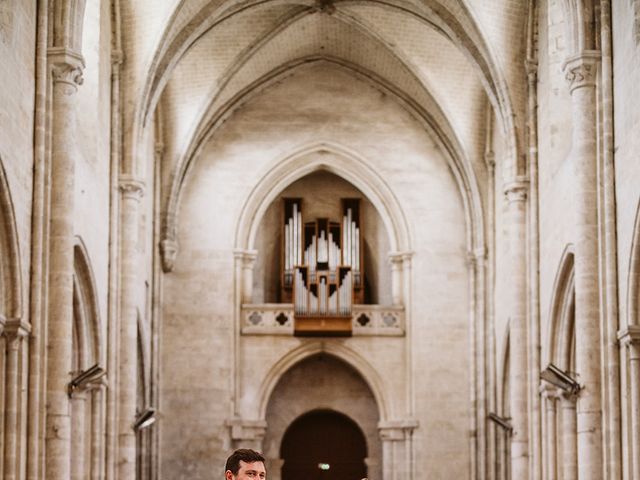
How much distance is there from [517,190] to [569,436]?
4949mm

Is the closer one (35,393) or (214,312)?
(35,393)

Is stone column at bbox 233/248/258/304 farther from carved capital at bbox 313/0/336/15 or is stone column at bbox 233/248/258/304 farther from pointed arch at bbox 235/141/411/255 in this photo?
carved capital at bbox 313/0/336/15

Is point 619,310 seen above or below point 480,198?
below

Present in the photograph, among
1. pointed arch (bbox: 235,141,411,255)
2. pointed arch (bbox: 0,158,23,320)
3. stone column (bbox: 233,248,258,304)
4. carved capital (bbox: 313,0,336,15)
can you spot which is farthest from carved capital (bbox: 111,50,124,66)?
stone column (bbox: 233,248,258,304)

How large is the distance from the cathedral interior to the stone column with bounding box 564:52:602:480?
0.03 metres

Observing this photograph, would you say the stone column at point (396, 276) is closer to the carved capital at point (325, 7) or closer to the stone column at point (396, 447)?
the stone column at point (396, 447)

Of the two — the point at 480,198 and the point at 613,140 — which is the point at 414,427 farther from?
the point at 613,140

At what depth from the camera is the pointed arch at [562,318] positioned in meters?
23.2

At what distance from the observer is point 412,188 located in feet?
107

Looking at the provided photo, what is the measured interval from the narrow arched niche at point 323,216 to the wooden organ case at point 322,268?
243 millimetres

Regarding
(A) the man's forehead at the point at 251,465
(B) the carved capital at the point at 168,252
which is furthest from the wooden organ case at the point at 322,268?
(A) the man's forehead at the point at 251,465

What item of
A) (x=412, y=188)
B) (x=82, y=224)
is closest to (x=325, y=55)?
(x=412, y=188)

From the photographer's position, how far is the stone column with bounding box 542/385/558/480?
2409 centimetres

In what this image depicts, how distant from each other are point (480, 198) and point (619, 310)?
1189 cm
